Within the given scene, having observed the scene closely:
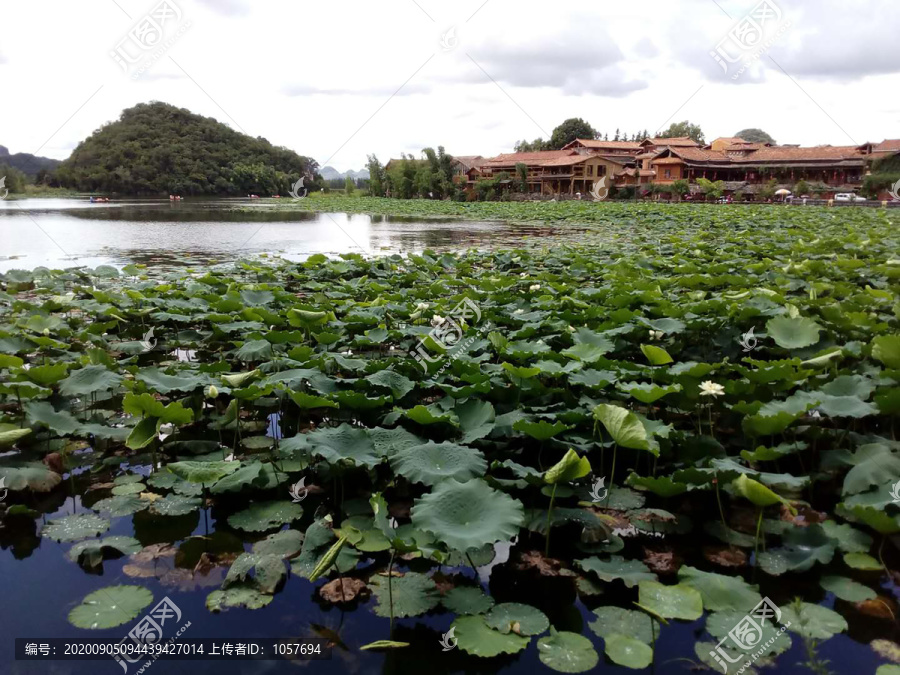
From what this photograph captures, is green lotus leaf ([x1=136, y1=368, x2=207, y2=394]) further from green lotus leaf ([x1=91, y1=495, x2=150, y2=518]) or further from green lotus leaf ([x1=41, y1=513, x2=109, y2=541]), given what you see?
green lotus leaf ([x1=41, y1=513, x2=109, y2=541])

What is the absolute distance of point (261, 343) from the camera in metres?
3.17

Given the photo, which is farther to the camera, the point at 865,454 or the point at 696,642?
the point at 865,454

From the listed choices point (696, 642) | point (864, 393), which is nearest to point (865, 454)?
point (864, 393)

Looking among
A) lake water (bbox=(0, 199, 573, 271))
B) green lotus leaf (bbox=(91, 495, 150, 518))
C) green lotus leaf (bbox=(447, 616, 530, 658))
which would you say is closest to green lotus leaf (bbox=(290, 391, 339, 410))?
green lotus leaf (bbox=(91, 495, 150, 518))

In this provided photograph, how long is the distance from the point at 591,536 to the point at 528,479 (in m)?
0.31

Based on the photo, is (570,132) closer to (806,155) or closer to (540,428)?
(806,155)

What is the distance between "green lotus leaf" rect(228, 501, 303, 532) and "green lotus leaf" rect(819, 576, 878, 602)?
1.71 metres

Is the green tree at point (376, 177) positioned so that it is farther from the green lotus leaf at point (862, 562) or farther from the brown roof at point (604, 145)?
the green lotus leaf at point (862, 562)

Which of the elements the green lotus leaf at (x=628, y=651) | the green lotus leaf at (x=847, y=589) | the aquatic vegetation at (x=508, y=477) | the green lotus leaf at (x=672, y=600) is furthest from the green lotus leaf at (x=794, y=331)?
the green lotus leaf at (x=628, y=651)

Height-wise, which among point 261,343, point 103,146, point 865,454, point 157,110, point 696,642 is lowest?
point 696,642

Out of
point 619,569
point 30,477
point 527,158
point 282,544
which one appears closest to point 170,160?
point 527,158

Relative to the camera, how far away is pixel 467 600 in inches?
66.6

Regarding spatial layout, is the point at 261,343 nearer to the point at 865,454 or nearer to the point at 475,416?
the point at 475,416

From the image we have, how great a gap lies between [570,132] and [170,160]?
37.3 metres
